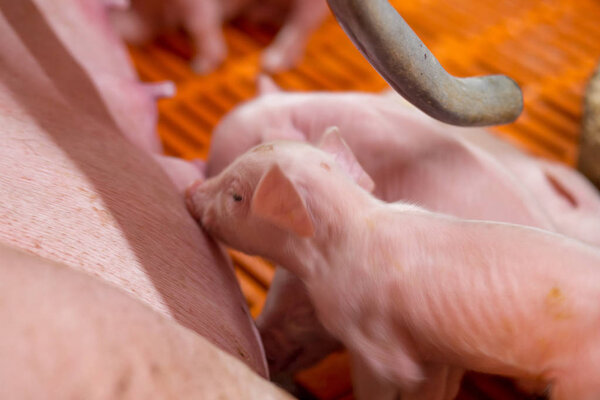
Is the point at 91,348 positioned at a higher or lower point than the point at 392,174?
higher

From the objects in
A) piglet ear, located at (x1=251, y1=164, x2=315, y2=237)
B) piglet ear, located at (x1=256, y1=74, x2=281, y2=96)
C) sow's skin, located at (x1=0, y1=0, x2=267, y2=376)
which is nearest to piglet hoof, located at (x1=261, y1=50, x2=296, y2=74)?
piglet ear, located at (x1=256, y1=74, x2=281, y2=96)

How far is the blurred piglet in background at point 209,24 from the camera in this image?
1.35 metres

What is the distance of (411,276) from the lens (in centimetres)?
57

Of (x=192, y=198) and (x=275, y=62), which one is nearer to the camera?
(x=192, y=198)

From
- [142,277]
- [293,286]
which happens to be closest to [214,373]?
[142,277]

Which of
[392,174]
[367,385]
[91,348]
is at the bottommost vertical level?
[367,385]

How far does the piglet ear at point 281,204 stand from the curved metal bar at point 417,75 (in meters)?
0.15

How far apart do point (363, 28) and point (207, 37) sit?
38.4 inches

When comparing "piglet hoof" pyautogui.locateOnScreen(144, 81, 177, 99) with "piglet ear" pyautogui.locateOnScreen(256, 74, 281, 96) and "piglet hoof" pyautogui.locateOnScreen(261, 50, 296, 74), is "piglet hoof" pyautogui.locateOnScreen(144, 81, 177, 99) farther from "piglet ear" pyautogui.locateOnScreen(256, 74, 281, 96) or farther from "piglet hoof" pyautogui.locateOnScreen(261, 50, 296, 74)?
"piglet hoof" pyautogui.locateOnScreen(261, 50, 296, 74)

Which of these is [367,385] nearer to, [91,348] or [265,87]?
[91,348]

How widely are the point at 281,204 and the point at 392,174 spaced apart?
0.87 ft

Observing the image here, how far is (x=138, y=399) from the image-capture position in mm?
340

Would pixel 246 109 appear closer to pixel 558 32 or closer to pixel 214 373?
pixel 214 373

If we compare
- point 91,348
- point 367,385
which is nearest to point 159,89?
point 367,385
